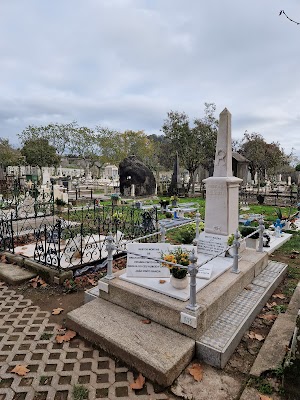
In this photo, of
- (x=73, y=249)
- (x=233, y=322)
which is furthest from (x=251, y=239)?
(x=73, y=249)

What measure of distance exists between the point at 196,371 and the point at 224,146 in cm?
450

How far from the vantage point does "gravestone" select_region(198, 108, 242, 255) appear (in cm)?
602

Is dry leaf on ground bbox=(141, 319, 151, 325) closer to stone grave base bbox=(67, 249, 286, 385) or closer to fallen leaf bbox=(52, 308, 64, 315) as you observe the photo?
stone grave base bbox=(67, 249, 286, 385)

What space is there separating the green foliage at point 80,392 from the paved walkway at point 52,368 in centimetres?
4

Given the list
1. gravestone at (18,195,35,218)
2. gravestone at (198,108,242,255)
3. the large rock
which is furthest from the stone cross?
the large rock

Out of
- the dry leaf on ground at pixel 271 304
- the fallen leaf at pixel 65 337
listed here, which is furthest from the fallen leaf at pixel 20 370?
the dry leaf on ground at pixel 271 304

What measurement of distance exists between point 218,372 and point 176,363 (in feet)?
1.98

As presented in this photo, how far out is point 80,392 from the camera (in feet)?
9.48

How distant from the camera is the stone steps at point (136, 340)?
10.1 ft

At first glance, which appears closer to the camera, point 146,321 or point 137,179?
point 146,321

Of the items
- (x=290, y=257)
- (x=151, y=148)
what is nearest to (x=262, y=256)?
(x=290, y=257)

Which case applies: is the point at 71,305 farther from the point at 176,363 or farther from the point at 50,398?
the point at 176,363

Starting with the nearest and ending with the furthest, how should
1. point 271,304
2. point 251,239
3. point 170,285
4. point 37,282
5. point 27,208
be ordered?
point 170,285 → point 271,304 → point 37,282 → point 251,239 → point 27,208

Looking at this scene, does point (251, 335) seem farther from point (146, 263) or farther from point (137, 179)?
point (137, 179)
